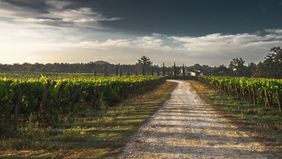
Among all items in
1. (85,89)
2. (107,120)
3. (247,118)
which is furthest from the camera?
(85,89)

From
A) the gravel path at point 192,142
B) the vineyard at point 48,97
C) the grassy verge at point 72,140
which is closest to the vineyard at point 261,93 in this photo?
the gravel path at point 192,142

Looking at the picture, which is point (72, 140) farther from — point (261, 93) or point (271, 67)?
point (271, 67)

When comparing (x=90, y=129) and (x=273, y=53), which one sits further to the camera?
(x=273, y=53)

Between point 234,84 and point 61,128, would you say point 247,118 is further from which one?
point 234,84

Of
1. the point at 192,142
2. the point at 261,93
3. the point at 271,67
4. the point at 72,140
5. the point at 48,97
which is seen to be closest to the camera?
the point at 192,142

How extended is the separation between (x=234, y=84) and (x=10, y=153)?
3624 cm

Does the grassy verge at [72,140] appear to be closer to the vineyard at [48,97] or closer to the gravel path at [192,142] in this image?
the gravel path at [192,142]

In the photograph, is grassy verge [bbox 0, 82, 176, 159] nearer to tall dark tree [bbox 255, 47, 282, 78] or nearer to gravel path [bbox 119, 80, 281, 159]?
gravel path [bbox 119, 80, 281, 159]

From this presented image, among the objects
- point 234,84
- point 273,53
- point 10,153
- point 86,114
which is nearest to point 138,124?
point 86,114

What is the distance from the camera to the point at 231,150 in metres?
13.1

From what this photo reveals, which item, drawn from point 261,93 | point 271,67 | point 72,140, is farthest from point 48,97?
point 271,67

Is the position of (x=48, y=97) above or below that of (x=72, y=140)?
above

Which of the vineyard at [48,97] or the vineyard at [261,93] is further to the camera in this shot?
the vineyard at [261,93]

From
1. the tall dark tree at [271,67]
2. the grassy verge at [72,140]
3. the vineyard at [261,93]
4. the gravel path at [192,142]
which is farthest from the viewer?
the tall dark tree at [271,67]
